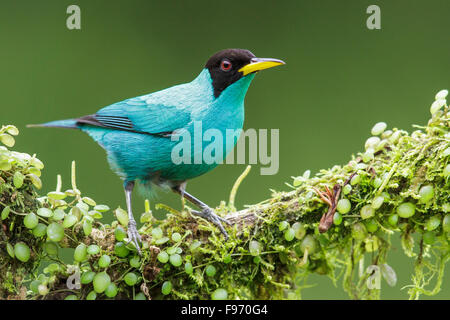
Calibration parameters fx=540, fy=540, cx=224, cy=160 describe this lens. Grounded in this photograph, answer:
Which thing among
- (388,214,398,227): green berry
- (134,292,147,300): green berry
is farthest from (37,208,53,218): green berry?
(388,214,398,227): green berry

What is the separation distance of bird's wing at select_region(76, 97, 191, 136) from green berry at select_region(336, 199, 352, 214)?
115cm

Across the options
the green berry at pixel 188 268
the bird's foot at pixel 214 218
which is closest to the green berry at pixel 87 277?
the green berry at pixel 188 268

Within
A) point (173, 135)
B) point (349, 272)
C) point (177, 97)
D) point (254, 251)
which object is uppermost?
point (177, 97)

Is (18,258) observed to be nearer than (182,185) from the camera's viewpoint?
Yes

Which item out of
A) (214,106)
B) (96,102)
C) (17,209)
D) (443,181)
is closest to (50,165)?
(96,102)

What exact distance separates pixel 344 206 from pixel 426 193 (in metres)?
0.36

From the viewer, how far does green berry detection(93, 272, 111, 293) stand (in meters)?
2.44

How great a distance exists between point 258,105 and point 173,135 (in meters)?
3.15

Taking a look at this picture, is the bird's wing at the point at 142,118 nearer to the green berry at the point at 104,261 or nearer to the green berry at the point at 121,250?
the green berry at the point at 121,250

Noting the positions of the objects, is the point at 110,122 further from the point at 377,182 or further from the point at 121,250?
the point at 377,182

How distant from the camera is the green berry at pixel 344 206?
2.52 meters

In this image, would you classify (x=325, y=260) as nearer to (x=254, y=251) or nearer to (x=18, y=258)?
(x=254, y=251)

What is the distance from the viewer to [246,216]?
2.82m

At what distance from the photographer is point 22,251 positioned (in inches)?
93.9
